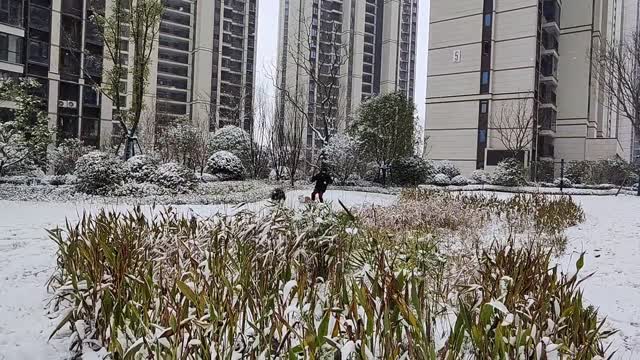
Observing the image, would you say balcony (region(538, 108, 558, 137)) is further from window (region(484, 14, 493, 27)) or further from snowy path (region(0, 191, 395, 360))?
snowy path (region(0, 191, 395, 360))

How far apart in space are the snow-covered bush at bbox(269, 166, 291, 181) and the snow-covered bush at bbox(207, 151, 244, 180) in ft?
4.79

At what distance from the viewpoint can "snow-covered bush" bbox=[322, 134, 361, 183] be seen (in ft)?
62.9

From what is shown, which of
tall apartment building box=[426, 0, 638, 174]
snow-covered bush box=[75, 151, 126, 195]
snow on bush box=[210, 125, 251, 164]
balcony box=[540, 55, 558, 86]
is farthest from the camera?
balcony box=[540, 55, 558, 86]

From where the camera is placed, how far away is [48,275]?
4293 millimetres

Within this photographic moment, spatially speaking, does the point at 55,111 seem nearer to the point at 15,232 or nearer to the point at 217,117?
the point at 217,117

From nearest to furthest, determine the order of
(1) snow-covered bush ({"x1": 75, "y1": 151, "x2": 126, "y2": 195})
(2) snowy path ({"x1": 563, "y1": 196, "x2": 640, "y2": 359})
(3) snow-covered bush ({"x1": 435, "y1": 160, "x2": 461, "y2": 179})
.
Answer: (2) snowy path ({"x1": 563, "y1": 196, "x2": 640, "y2": 359})
(1) snow-covered bush ({"x1": 75, "y1": 151, "x2": 126, "y2": 195})
(3) snow-covered bush ({"x1": 435, "y1": 160, "x2": 461, "y2": 179})

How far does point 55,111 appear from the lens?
3119 cm

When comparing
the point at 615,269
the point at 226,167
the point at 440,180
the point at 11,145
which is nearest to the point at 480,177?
the point at 440,180

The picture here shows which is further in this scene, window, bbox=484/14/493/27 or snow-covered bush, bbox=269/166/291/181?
window, bbox=484/14/493/27

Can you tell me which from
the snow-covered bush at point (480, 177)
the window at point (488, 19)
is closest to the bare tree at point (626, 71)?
the snow-covered bush at point (480, 177)

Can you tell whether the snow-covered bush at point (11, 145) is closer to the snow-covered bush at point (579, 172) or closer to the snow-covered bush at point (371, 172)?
the snow-covered bush at point (371, 172)

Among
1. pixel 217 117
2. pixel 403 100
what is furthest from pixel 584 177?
pixel 217 117

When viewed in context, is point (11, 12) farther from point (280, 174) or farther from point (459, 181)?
point (459, 181)

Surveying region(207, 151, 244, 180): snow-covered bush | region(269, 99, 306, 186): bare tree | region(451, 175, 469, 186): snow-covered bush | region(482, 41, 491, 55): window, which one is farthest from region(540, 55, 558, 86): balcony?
region(207, 151, 244, 180): snow-covered bush
